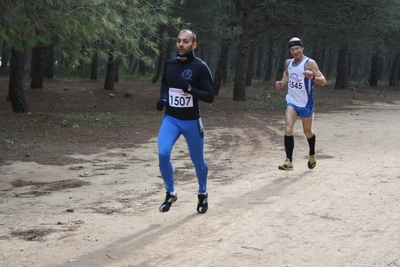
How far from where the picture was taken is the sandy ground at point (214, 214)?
17.5 ft

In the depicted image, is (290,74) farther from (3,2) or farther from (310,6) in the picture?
(310,6)

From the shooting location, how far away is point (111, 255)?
210 inches

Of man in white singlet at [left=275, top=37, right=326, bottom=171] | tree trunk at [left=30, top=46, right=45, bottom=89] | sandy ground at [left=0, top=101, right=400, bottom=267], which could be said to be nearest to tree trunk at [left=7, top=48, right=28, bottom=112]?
tree trunk at [left=30, top=46, right=45, bottom=89]

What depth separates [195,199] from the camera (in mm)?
7859

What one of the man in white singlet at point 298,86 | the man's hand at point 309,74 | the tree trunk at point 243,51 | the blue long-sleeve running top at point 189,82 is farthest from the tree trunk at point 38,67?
the blue long-sleeve running top at point 189,82

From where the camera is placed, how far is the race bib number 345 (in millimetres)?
6598

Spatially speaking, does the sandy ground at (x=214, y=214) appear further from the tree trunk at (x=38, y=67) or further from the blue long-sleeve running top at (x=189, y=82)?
the tree trunk at (x=38, y=67)

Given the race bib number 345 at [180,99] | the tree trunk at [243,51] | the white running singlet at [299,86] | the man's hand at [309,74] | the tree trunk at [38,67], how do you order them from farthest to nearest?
1. the tree trunk at [243,51]
2. the tree trunk at [38,67]
3. the white running singlet at [299,86]
4. the man's hand at [309,74]
5. the race bib number 345 at [180,99]

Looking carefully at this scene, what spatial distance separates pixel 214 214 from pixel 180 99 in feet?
4.41

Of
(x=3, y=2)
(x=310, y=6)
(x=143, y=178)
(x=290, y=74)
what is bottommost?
(x=143, y=178)

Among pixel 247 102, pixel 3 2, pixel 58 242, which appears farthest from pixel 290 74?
pixel 247 102

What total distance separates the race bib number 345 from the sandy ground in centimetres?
123

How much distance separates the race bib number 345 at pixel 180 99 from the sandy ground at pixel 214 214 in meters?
1.23

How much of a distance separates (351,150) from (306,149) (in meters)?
0.94
